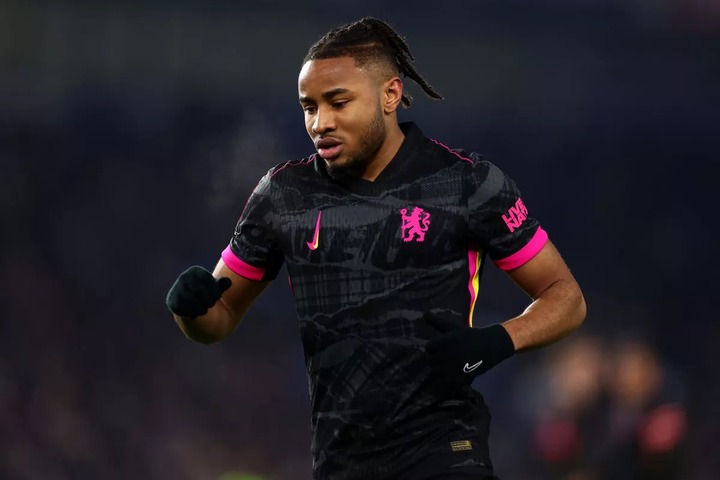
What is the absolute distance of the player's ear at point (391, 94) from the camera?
9.68 ft

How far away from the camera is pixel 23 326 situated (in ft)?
18.5

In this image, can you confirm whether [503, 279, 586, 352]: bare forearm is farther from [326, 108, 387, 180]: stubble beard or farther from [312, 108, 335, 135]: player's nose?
[312, 108, 335, 135]: player's nose

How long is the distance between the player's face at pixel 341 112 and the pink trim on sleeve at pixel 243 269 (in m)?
0.35


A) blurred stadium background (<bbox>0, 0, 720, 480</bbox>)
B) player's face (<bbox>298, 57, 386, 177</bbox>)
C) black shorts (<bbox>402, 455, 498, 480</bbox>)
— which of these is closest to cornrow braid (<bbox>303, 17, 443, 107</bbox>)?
player's face (<bbox>298, 57, 386, 177</bbox>)

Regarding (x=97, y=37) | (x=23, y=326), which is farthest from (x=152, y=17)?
(x=23, y=326)

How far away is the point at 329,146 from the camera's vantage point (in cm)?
283

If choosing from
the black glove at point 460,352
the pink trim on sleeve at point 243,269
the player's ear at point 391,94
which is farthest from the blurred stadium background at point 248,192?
the black glove at point 460,352

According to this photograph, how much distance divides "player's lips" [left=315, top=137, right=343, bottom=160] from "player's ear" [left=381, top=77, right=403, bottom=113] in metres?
0.18

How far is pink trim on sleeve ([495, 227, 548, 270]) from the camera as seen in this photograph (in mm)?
2850

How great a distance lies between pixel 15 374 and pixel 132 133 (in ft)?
4.25

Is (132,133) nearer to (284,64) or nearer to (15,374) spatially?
(284,64)

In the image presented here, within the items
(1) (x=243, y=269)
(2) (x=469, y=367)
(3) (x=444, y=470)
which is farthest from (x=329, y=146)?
(3) (x=444, y=470)

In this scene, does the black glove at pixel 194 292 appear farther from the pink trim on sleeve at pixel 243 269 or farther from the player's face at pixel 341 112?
the player's face at pixel 341 112

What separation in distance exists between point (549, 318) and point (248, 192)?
3.33 m
